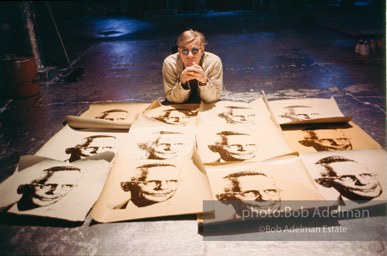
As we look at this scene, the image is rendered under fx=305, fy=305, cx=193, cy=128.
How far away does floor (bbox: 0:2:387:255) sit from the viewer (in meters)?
1.10

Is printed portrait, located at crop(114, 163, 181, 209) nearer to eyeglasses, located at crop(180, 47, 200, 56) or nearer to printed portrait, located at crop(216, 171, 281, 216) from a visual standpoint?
printed portrait, located at crop(216, 171, 281, 216)

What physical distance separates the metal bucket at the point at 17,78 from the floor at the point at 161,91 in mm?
101

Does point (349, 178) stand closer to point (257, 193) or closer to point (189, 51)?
point (257, 193)

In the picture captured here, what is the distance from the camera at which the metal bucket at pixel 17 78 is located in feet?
9.89

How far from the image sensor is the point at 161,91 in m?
2.98

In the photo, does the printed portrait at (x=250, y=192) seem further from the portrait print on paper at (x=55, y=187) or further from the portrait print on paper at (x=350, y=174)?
the portrait print on paper at (x=55, y=187)

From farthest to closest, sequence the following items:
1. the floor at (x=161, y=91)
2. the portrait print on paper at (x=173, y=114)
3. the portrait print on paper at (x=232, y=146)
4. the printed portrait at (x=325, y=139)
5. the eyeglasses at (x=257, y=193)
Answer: the portrait print on paper at (x=173, y=114) → the printed portrait at (x=325, y=139) → the portrait print on paper at (x=232, y=146) → the eyeglasses at (x=257, y=193) → the floor at (x=161, y=91)

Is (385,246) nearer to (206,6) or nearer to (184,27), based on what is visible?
(184,27)

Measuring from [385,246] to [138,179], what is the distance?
98 cm

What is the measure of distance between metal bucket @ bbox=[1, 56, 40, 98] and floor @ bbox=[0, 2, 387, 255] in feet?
0.33

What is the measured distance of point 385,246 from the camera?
1.04 metres

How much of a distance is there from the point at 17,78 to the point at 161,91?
144 centimetres

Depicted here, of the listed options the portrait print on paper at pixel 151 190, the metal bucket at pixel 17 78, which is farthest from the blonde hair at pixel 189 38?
the metal bucket at pixel 17 78

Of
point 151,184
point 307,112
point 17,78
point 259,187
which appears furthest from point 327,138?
point 17,78
